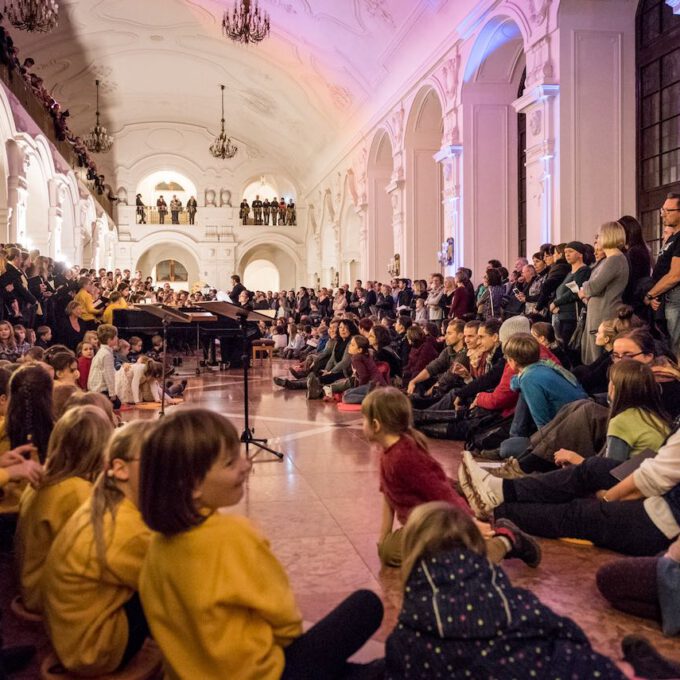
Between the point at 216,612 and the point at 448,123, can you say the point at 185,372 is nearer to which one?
the point at 448,123

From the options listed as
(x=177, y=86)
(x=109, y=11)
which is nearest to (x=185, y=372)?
(x=109, y=11)

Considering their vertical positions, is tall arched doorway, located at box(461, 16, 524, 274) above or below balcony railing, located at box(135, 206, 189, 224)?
below

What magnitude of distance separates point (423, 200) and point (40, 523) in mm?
16020

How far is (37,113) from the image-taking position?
17500 mm

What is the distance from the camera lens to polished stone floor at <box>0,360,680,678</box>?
3074mm

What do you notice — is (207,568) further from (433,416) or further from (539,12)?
(539,12)

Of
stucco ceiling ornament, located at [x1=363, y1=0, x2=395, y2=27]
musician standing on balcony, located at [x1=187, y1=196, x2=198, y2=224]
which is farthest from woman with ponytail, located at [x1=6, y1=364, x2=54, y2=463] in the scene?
musician standing on balcony, located at [x1=187, y1=196, x2=198, y2=224]

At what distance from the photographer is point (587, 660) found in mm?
1849

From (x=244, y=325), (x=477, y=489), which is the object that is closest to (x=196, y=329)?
(x=244, y=325)

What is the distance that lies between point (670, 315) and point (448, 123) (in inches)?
376

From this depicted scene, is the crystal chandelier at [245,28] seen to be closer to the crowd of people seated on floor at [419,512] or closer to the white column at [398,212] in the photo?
the white column at [398,212]

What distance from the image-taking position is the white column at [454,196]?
579 inches

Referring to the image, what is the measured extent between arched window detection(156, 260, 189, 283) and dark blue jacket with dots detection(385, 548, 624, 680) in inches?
1394

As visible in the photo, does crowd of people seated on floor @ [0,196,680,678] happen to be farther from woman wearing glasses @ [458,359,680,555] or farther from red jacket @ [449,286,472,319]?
red jacket @ [449,286,472,319]
